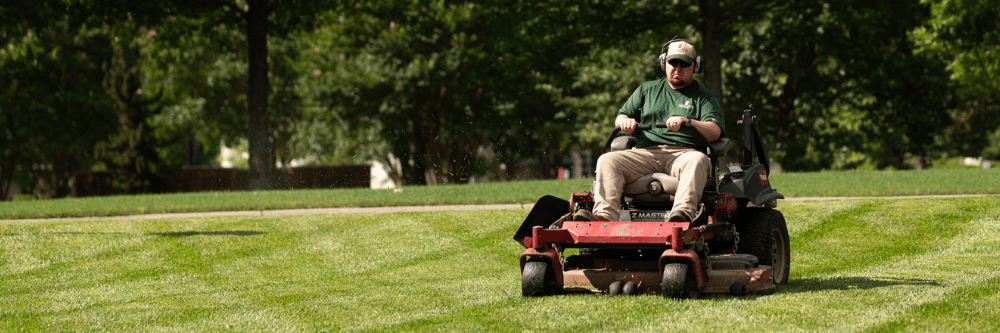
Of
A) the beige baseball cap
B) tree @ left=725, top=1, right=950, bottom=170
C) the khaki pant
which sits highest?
tree @ left=725, top=1, right=950, bottom=170

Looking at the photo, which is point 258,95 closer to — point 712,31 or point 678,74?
point 712,31

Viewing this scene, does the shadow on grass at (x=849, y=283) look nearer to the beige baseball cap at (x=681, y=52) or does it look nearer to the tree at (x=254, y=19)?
the beige baseball cap at (x=681, y=52)

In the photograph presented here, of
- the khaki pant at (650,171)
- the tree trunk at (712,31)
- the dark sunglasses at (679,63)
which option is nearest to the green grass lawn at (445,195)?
the tree trunk at (712,31)

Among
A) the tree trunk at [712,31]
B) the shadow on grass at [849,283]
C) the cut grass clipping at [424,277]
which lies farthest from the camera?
the tree trunk at [712,31]

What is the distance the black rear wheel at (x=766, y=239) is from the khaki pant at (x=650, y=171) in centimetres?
65

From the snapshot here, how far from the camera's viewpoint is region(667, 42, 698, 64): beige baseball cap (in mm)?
7113

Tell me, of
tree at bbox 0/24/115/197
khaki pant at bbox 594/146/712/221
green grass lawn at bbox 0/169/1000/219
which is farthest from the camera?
tree at bbox 0/24/115/197

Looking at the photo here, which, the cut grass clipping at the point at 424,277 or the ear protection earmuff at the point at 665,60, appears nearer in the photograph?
the cut grass clipping at the point at 424,277

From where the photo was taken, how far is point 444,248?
11156 millimetres

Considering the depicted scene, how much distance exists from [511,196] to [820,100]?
15258mm

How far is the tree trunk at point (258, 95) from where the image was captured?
75.2 feet

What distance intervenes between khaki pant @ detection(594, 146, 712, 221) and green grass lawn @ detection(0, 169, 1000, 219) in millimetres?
7805

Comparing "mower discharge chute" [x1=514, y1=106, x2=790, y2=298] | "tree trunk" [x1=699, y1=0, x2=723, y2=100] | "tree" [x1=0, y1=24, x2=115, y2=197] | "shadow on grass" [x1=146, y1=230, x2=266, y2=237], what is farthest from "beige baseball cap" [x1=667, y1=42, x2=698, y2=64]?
"tree" [x1=0, y1=24, x2=115, y2=197]

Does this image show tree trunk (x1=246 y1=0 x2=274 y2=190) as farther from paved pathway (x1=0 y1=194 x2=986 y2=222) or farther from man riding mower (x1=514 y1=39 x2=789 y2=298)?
man riding mower (x1=514 y1=39 x2=789 y2=298)
